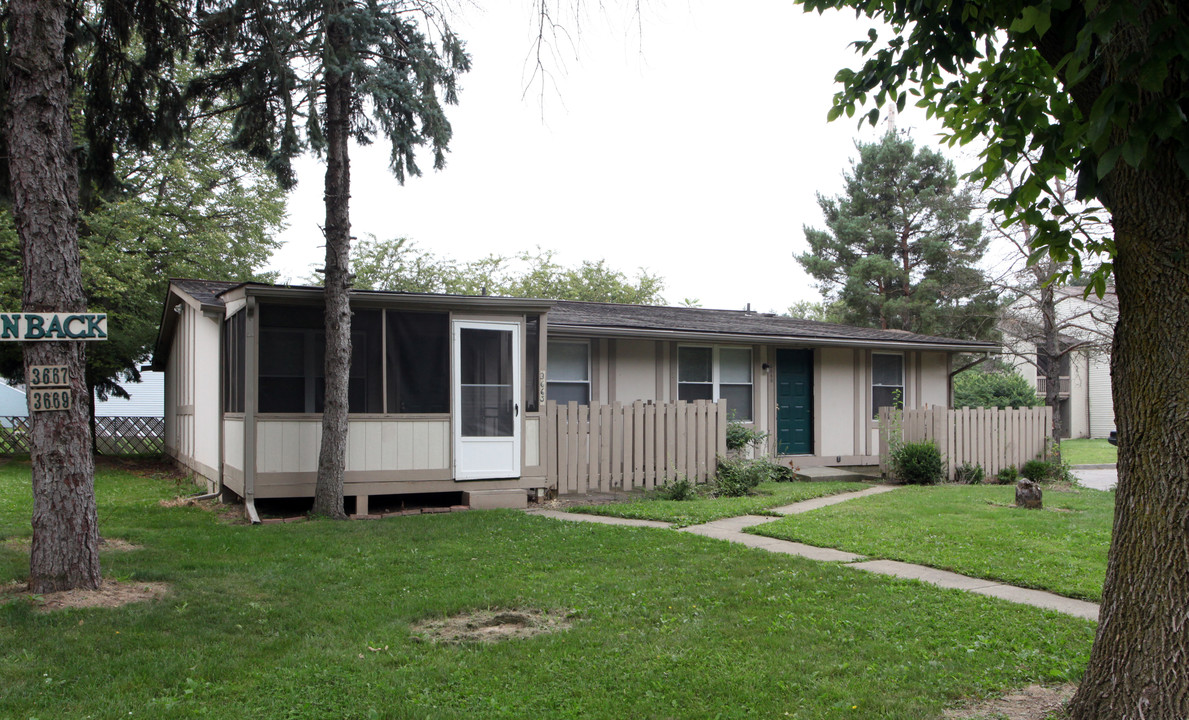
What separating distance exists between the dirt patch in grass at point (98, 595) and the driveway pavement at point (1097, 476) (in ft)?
47.0

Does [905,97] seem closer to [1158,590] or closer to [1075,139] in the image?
[1075,139]

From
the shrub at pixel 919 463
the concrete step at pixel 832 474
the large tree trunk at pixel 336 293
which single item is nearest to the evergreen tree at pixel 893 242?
the concrete step at pixel 832 474

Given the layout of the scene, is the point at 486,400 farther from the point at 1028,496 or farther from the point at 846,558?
the point at 1028,496

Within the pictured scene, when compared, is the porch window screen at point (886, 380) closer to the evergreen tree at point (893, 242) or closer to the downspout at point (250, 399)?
the downspout at point (250, 399)

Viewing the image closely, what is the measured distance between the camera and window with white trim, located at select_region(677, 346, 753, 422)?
1484cm

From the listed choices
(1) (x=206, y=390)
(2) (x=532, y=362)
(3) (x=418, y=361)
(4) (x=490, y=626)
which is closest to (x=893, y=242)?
(2) (x=532, y=362)

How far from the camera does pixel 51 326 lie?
5734 millimetres

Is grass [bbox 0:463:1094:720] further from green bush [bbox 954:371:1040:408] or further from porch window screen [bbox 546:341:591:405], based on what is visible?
green bush [bbox 954:371:1040:408]

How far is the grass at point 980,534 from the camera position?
6523 millimetres

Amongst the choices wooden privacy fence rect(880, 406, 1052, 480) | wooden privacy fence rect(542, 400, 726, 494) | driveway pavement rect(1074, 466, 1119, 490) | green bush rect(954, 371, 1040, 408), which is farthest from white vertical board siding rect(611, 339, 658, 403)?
green bush rect(954, 371, 1040, 408)

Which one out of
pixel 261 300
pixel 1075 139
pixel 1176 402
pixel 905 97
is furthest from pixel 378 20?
→ pixel 1176 402

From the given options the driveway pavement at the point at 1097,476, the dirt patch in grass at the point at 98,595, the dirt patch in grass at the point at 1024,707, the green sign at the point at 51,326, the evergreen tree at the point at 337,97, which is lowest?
the driveway pavement at the point at 1097,476

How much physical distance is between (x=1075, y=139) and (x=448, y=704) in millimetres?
3746

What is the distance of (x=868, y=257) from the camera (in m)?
30.3
